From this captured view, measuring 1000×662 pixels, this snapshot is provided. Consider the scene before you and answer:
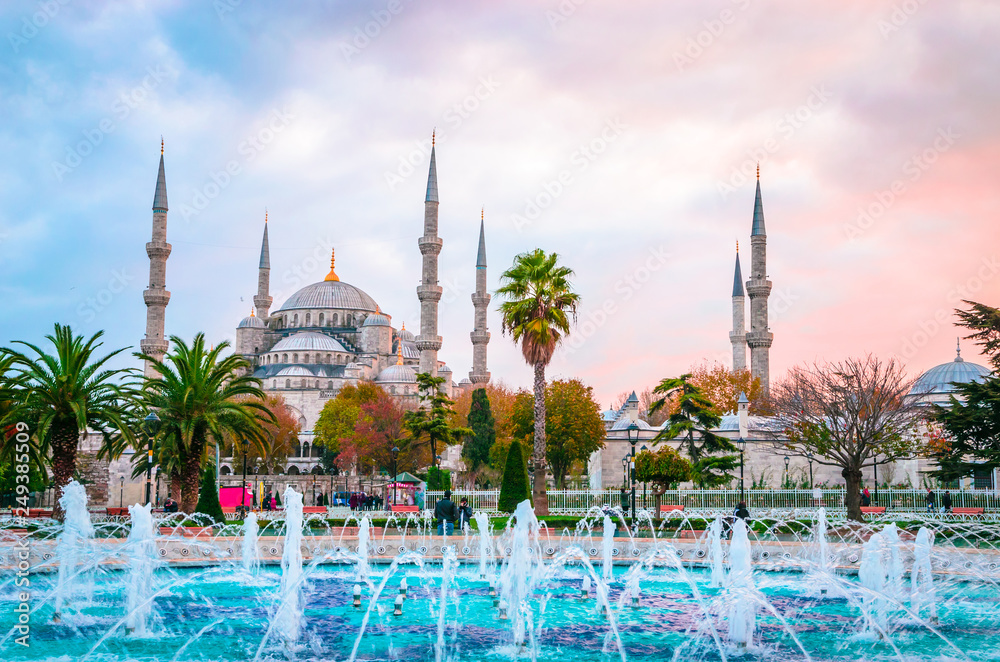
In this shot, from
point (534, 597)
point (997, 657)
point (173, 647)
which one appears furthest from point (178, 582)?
point (997, 657)

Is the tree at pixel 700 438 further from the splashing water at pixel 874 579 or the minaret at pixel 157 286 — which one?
the minaret at pixel 157 286

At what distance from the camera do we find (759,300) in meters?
45.2

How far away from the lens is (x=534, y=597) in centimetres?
1176

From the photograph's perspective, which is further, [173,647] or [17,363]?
[17,363]

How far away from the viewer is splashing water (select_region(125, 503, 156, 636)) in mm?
8922

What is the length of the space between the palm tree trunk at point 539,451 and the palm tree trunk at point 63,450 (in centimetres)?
1023

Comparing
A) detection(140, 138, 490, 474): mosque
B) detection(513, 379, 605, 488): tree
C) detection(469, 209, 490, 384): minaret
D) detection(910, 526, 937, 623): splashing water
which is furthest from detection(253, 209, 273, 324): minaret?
detection(910, 526, 937, 623): splashing water

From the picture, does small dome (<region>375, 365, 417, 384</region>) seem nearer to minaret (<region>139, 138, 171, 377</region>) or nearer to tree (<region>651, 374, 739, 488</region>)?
minaret (<region>139, 138, 171, 377</region>)

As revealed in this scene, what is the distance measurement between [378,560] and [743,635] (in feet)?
26.3

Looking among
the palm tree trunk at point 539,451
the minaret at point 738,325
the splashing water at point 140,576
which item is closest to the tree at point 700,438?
the palm tree trunk at point 539,451

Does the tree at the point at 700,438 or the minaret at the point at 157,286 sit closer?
the tree at the point at 700,438

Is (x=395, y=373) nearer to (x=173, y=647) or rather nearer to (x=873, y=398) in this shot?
(x=873, y=398)

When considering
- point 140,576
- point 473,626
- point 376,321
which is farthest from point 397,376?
point 473,626

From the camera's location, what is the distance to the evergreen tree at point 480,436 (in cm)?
3806
